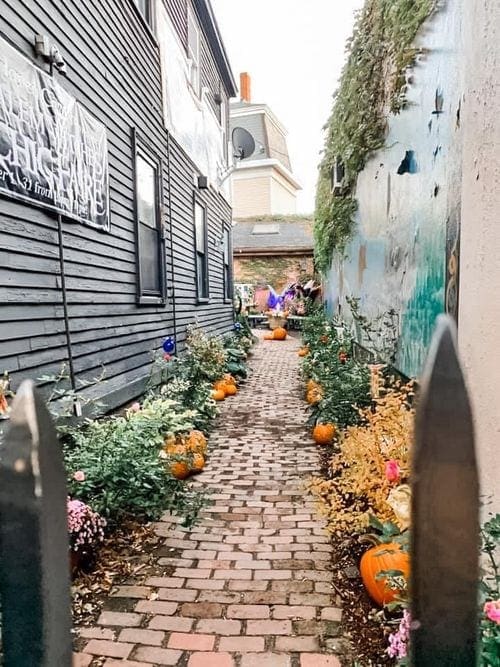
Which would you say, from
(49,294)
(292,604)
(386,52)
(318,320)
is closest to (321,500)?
(292,604)

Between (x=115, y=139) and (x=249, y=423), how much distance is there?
135 inches

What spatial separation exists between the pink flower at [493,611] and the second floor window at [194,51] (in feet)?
26.8

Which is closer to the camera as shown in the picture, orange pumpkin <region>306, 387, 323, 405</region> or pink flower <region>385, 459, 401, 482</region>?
pink flower <region>385, 459, 401, 482</region>

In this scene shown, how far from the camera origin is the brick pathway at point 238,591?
1851 millimetres

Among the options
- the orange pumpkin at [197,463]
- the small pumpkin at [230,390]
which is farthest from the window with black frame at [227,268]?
the orange pumpkin at [197,463]

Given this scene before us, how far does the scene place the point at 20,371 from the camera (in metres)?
2.89

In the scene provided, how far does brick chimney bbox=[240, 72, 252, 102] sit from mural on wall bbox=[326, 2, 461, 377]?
22263 mm

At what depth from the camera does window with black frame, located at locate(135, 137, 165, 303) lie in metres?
5.07

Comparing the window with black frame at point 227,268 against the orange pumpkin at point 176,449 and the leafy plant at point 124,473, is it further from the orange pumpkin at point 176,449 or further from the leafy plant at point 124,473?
the leafy plant at point 124,473

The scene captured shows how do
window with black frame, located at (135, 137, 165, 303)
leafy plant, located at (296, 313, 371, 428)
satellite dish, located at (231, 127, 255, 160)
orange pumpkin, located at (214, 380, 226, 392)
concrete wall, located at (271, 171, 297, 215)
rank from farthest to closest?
concrete wall, located at (271, 171, 297, 215) → satellite dish, located at (231, 127, 255, 160) → orange pumpkin, located at (214, 380, 226, 392) → window with black frame, located at (135, 137, 165, 303) → leafy plant, located at (296, 313, 371, 428)

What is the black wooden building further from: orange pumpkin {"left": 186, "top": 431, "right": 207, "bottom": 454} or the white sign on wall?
orange pumpkin {"left": 186, "top": 431, "right": 207, "bottom": 454}

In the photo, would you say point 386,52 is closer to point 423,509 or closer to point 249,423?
point 249,423

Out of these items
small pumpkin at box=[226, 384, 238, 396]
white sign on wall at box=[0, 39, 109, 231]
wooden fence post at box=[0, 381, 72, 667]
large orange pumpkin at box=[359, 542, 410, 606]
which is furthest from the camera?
small pumpkin at box=[226, 384, 238, 396]

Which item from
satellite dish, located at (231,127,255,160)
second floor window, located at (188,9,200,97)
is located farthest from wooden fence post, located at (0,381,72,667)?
satellite dish, located at (231,127,255,160)
